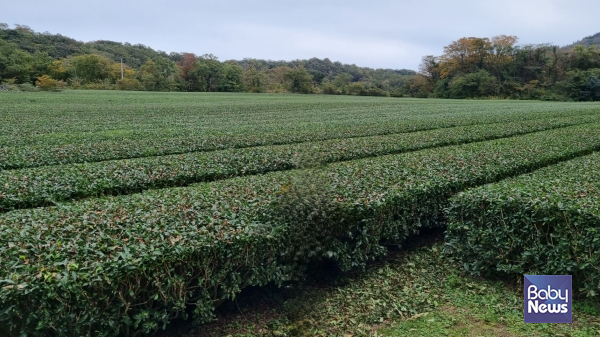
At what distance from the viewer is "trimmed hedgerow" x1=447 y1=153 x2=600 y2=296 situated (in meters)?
5.18

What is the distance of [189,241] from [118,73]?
76.5 metres

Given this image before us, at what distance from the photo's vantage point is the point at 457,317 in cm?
526

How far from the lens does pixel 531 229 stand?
18.4ft

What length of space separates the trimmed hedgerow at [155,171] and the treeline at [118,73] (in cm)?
5202

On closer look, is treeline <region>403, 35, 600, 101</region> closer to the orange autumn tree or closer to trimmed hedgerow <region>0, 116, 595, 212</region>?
the orange autumn tree

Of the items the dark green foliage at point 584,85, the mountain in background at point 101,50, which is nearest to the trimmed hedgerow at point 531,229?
the dark green foliage at point 584,85

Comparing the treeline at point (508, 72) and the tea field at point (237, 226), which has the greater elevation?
the treeline at point (508, 72)

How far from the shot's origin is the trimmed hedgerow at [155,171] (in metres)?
7.09

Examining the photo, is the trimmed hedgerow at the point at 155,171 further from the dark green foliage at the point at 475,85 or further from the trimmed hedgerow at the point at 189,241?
the dark green foliage at the point at 475,85

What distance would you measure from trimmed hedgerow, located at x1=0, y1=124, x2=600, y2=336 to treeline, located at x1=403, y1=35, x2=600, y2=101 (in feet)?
235

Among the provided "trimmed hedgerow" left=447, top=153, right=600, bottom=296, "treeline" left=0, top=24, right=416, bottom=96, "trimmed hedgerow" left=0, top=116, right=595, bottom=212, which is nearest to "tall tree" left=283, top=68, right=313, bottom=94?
"treeline" left=0, top=24, right=416, bottom=96

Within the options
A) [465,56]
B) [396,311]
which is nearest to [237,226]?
[396,311]

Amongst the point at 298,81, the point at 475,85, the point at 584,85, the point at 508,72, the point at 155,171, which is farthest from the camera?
the point at 298,81

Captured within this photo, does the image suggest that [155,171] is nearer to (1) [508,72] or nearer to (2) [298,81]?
(2) [298,81]
